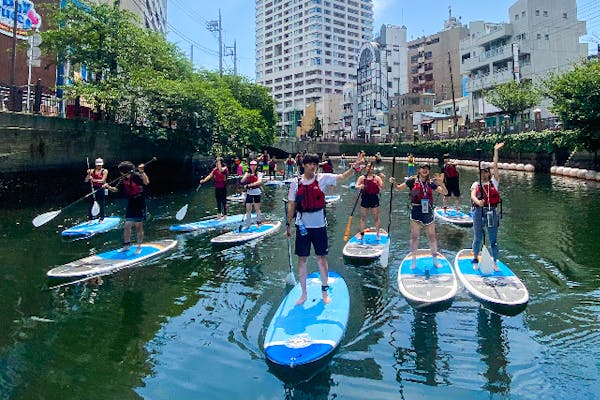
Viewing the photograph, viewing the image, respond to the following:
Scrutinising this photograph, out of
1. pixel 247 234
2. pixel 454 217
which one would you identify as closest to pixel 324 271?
pixel 247 234

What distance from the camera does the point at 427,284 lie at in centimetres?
802

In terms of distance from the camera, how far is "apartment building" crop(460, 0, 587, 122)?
53719 mm

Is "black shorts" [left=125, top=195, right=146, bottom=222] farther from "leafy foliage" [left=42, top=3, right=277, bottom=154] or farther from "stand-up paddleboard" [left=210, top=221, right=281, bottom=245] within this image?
"leafy foliage" [left=42, top=3, right=277, bottom=154]

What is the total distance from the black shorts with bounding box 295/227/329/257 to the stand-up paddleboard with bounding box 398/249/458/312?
5.77 feet

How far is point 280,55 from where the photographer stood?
149 metres

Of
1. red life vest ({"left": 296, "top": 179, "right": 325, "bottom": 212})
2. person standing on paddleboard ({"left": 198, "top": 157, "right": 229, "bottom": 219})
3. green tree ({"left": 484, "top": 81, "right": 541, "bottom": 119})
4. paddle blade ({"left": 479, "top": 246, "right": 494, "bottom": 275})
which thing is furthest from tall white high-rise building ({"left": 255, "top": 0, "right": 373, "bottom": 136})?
red life vest ({"left": 296, "top": 179, "right": 325, "bottom": 212})

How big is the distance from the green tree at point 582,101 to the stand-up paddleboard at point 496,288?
24366mm

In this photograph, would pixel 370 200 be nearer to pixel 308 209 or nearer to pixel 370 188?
pixel 370 188

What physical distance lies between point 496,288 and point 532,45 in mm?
56506

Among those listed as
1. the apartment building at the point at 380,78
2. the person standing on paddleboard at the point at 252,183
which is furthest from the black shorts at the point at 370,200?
the apartment building at the point at 380,78

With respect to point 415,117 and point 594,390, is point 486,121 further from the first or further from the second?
point 594,390

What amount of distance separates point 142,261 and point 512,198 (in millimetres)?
18947

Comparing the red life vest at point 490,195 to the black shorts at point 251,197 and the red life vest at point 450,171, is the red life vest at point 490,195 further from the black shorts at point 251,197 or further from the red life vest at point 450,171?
the red life vest at point 450,171

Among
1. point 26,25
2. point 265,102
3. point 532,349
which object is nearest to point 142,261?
point 532,349
